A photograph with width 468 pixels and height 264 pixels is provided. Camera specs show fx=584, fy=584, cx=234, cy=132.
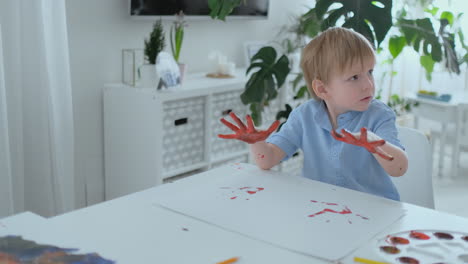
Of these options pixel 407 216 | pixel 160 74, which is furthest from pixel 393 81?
pixel 407 216

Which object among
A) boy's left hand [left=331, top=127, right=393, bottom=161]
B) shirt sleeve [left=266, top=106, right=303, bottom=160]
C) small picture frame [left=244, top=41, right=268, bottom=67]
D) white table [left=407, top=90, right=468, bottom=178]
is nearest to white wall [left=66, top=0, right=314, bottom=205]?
small picture frame [left=244, top=41, right=268, bottom=67]

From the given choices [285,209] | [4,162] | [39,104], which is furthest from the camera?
[39,104]

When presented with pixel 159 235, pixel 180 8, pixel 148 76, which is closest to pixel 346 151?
pixel 159 235

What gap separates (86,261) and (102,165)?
2.04 meters

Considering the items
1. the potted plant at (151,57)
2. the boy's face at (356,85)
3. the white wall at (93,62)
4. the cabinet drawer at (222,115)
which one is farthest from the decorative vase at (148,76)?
the boy's face at (356,85)

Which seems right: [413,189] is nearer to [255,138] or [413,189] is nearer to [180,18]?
[255,138]

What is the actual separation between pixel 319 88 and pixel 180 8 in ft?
5.41

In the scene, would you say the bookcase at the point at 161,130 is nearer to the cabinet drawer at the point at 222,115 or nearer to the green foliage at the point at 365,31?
the cabinet drawer at the point at 222,115

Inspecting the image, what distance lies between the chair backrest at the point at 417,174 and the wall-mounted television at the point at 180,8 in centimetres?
162

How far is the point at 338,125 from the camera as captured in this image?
1642 millimetres

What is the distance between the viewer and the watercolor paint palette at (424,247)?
3.41 ft

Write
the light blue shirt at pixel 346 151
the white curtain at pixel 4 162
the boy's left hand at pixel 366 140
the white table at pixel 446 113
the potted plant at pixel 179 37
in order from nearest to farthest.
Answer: the boy's left hand at pixel 366 140
the light blue shirt at pixel 346 151
the white curtain at pixel 4 162
the potted plant at pixel 179 37
the white table at pixel 446 113

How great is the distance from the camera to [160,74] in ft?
8.80

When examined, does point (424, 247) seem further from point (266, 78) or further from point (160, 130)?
point (160, 130)
